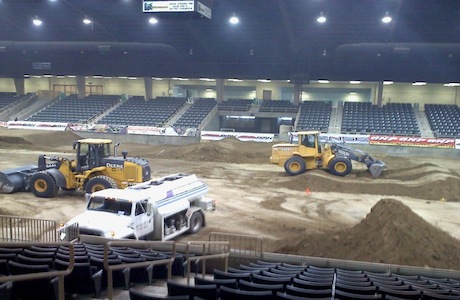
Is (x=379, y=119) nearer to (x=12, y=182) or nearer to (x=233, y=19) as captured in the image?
(x=233, y=19)

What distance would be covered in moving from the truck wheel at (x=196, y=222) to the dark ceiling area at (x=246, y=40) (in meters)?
13.5

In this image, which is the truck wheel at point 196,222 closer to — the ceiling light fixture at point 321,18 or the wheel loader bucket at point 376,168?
the wheel loader bucket at point 376,168

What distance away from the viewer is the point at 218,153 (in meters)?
32.3

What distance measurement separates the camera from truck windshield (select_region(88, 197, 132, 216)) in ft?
39.9

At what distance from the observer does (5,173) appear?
62.9 ft

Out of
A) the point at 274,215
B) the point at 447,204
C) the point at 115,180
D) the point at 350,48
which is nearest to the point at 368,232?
the point at 274,215

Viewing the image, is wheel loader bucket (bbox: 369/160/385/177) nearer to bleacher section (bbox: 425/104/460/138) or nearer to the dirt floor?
the dirt floor

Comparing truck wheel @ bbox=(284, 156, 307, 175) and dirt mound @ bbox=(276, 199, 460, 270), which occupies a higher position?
truck wheel @ bbox=(284, 156, 307, 175)

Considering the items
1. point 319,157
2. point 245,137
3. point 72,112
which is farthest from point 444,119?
point 72,112

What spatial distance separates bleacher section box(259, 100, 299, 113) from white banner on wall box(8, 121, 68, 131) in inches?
823

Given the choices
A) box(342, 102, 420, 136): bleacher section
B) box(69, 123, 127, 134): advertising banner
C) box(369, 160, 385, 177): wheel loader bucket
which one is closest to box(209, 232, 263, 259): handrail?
box(369, 160, 385, 177): wheel loader bucket

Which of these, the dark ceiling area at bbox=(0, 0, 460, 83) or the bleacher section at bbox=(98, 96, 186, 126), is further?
the bleacher section at bbox=(98, 96, 186, 126)

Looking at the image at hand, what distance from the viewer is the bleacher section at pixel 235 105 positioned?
151 ft

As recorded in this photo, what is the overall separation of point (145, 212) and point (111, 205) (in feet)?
3.34
